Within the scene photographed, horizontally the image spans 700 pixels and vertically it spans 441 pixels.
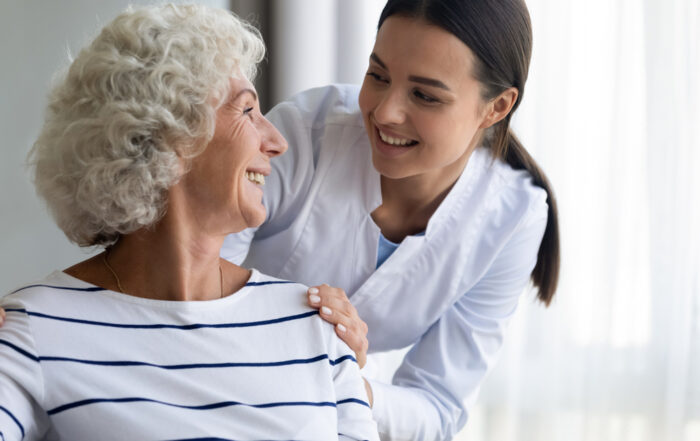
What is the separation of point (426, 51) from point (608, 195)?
135 cm

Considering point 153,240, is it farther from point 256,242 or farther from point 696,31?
point 696,31

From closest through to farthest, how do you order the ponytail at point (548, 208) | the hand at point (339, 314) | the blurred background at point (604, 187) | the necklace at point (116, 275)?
the necklace at point (116, 275) < the hand at point (339, 314) < the ponytail at point (548, 208) < the blurred background at point (604, 187)

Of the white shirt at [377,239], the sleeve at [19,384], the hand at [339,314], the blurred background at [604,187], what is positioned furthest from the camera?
the blurred background at [604,187]

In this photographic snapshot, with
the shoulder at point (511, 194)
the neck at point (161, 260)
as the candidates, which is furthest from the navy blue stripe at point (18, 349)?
the shoulder at point (511, 194)

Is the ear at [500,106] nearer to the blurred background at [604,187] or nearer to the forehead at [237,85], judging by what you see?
the forehead at [237,85]

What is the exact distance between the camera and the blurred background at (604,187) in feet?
8.34

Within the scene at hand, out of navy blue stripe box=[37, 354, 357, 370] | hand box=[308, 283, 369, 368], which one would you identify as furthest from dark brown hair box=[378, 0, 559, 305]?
navy blue stripe box=[37, 354, 357, 370]

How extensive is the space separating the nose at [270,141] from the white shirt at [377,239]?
29 cm

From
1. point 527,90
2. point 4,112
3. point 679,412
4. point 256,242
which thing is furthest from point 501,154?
point 679,412

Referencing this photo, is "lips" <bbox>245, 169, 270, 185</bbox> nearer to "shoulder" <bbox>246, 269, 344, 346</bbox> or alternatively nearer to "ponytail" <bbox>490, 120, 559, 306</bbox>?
"shoulder" <bbox>246, 269, 344, 346</bbox>

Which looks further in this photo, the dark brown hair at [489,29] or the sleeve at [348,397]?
the dark brown hair at [489,29]

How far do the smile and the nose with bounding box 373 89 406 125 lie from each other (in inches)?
2.2

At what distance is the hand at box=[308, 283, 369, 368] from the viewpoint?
1387mm

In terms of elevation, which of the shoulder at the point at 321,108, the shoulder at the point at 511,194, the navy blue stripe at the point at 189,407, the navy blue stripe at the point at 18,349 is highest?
the shoulder at the point at 321,108
